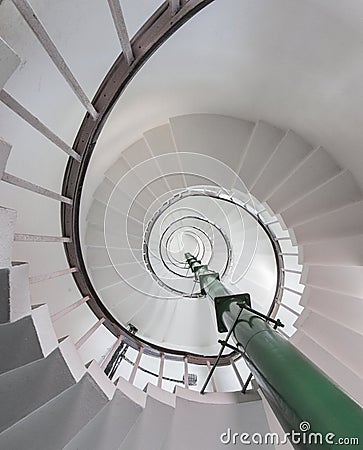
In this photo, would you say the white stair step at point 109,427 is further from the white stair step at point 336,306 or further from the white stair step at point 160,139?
the white stair step at point 160,139

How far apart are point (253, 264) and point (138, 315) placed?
2.72 m

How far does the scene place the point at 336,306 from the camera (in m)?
3.72

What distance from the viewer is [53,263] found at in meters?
3.50

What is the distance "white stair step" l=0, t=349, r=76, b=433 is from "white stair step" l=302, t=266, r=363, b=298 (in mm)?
3158

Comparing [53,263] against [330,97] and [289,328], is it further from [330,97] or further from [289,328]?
[289,328]

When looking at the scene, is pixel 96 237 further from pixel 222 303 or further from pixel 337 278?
pixel 337 278

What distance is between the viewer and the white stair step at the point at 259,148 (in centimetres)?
427

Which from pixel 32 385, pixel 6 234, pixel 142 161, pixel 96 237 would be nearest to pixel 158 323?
pixel 96 237

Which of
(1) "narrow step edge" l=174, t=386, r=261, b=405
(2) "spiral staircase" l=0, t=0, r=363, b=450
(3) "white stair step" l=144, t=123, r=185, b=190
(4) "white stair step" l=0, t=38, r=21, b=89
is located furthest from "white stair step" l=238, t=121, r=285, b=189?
(4) "white stair step" l=0, t=38, r=21, b=89

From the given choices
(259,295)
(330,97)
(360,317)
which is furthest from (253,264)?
(330,97)

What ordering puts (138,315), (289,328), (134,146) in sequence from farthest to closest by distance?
(138,315)
(289,328)
(134,146)

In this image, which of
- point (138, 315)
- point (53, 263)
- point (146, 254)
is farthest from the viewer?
point (146, 254)

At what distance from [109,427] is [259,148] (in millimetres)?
3833

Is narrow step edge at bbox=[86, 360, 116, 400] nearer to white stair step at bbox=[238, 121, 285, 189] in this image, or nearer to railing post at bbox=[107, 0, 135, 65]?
railing post at bbox=[107, 0, 135, 65]
